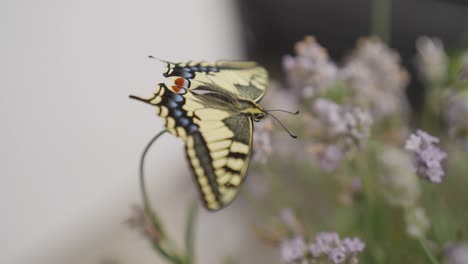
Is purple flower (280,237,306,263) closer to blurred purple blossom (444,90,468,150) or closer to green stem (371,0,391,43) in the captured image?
blurred purple blossom (444,90,468,150)

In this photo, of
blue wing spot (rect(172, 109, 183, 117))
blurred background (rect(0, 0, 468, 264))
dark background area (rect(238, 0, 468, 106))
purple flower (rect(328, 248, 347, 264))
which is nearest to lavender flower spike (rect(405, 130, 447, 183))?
purple flower (rect(328, 248, 347, 264))

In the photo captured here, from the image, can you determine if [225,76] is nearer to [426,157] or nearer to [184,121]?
[184,121]

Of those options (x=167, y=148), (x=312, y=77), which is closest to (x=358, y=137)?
(x=312, y=77)

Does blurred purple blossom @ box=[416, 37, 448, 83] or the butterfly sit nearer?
the butterfly

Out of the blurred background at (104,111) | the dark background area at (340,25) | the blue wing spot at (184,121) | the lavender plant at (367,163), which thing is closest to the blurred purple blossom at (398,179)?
the lavender plant at (367,163)

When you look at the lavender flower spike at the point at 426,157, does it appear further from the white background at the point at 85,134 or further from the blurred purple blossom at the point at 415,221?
the white background at the point at 85,134

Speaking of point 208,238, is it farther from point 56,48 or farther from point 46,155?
point 56,48
